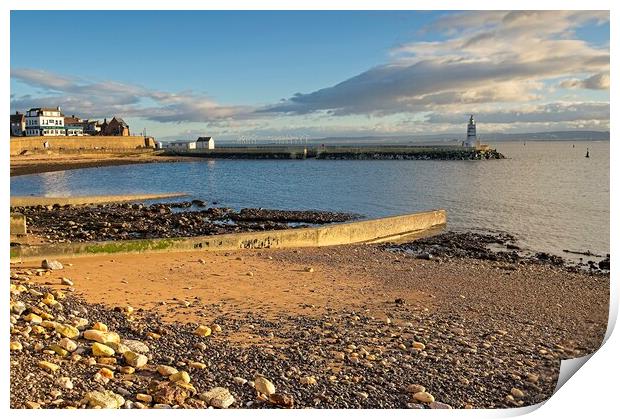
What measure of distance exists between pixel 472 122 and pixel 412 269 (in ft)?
179

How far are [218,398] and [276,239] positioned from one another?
7497 millimetres

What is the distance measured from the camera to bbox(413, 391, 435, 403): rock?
13.8 ft

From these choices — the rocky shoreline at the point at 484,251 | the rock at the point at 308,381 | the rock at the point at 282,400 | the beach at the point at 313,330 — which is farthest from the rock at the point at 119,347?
the rocky shoreline at the point at 484,251

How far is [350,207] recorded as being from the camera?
2180 cm

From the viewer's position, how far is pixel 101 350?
14.4 feet

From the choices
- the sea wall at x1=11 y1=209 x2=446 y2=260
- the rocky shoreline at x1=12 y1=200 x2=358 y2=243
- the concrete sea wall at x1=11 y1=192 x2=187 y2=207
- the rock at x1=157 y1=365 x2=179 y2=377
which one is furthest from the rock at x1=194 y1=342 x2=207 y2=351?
the concrete sea wall at x1=11 y1=192 x2=187 y2=207

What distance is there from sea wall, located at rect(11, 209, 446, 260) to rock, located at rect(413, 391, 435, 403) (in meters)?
6.08

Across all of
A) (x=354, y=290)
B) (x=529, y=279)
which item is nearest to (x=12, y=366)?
(x=354, y=290)

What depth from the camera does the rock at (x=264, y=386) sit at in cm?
414

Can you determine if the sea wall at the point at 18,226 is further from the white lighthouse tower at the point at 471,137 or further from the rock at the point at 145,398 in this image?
the white lighthouse tower at the point at 471,137

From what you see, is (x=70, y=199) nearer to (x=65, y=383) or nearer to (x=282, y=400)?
(x=65, y=383)

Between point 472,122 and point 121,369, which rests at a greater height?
point 472,122

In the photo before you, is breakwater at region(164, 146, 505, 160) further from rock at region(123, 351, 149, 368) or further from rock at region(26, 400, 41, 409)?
rock at region(26, 400, 41, 409)
